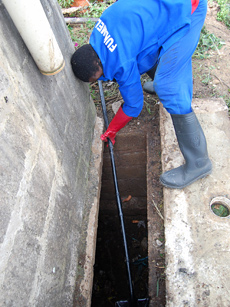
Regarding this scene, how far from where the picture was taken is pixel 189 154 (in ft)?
6.88

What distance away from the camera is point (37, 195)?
4.64 feet

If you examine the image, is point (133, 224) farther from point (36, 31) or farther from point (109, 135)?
point (36, 31)

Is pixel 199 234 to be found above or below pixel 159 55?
below

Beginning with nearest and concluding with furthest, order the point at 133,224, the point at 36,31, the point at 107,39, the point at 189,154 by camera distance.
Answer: the point at 36,31 → the point at 107,39 → the point at 189,154 → the point at 133,224

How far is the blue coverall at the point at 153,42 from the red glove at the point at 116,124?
0.95 feet

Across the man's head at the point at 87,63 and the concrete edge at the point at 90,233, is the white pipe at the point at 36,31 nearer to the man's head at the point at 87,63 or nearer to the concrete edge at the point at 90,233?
the man's head at the point at 87,63

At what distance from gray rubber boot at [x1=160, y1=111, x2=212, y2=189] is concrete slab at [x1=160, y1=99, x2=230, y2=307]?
8 centimetres

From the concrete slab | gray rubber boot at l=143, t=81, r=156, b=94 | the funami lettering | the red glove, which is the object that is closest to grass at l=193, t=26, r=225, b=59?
gray rubber boot at l=143, t=81, r=156, b=94

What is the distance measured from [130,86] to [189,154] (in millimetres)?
772

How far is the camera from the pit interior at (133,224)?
2025 millimetres

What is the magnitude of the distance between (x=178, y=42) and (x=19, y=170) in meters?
1.50

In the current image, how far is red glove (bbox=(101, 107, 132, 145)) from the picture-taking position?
7.61ft

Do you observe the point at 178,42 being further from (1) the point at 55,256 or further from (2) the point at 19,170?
(1) the point at 55,256

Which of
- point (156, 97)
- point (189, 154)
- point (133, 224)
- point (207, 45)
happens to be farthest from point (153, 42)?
point (133, 224)
